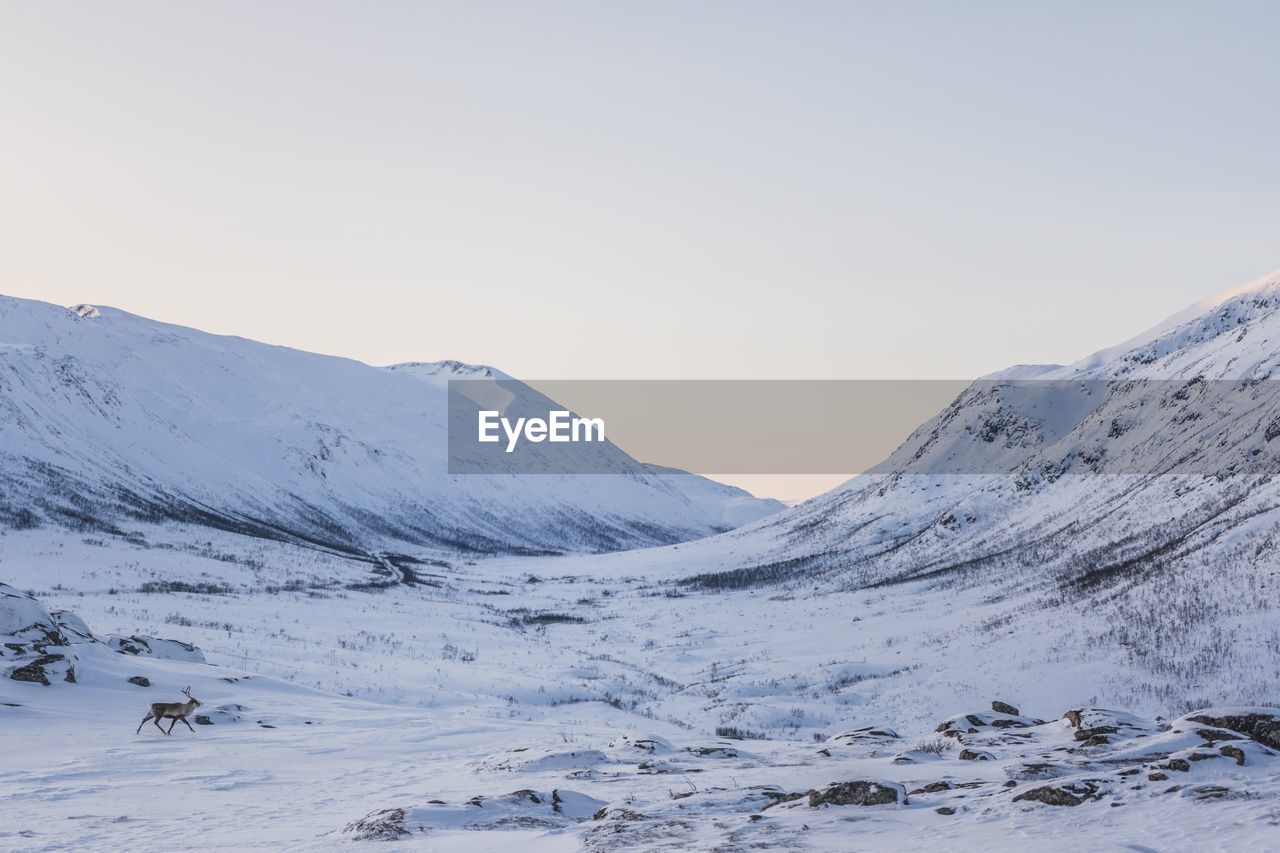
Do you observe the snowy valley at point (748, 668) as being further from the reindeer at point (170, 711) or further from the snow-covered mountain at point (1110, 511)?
the reindeer at point (170, 711)

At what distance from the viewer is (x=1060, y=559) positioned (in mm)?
46938

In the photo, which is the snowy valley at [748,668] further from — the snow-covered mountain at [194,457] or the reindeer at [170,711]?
the snow-covered mountain at [194,457]

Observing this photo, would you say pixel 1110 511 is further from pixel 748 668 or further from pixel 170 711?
pixel 170 711

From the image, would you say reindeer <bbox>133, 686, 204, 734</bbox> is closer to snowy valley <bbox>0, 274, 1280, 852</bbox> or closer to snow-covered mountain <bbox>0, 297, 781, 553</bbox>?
snowy valley <bbox>0, 274, 1280, 852</bbox>

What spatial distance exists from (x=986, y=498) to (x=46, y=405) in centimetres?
12434

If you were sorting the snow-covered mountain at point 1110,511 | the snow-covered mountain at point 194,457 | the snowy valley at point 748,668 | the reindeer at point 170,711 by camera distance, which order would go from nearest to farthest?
the snowy valley at point 748,668, the reindeer at point 170,711, the snow-covered mountain at point 1110,511, the snow-covered mountain at point 194,457

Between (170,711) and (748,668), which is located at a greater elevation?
(170,711)

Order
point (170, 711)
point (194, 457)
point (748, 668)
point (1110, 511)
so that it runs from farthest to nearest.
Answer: point (194, 457) → point (1110, 511) → point (748, 668) → point (170, 711)

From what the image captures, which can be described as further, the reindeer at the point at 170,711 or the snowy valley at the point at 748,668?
the reindeer at the point at 170,711

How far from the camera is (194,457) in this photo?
14262 centimetres

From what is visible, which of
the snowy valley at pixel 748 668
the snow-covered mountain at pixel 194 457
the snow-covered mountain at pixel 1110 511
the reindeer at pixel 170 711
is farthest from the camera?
the snow-covered mountain at pixel 194 457

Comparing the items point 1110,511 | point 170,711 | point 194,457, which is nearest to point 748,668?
point 170,711

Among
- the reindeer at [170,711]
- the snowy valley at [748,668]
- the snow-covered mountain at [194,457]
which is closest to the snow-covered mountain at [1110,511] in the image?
the snowy valley at [748,668]

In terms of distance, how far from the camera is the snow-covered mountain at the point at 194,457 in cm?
10600
